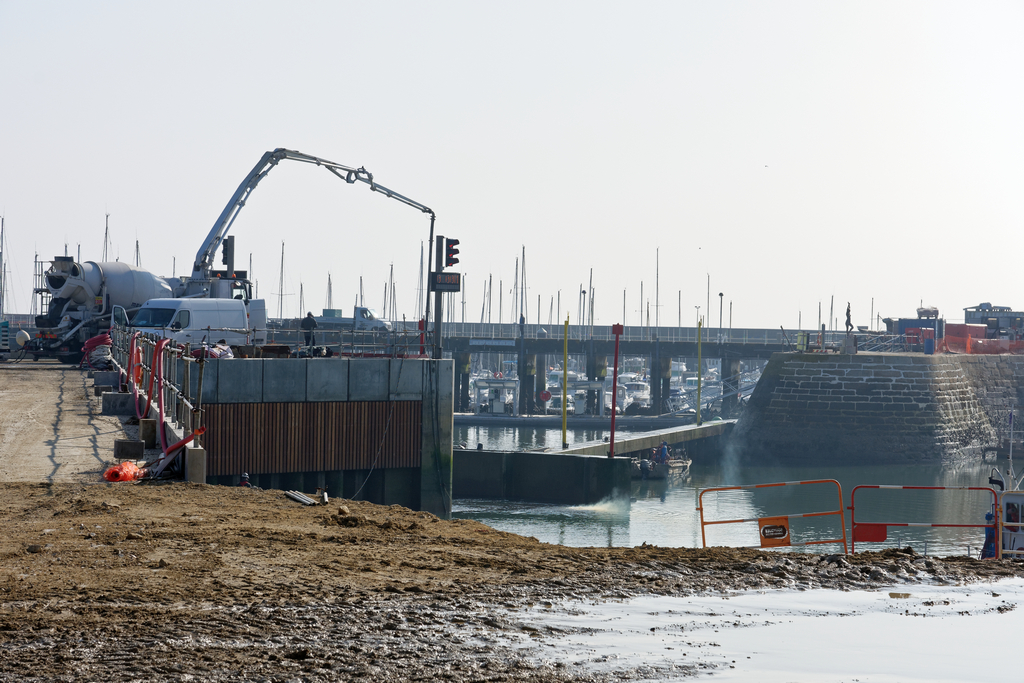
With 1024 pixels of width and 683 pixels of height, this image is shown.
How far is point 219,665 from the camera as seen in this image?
655 cm

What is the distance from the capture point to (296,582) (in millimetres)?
8805

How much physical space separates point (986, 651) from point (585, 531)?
25.6 m

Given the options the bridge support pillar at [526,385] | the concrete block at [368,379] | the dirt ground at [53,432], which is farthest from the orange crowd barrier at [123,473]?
the bridge support pillar at [526,385]

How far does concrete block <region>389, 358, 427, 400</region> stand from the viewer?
2545cm

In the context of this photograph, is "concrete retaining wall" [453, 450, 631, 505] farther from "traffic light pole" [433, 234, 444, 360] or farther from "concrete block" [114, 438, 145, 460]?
"concrete block" [114, 438, 145, 460]

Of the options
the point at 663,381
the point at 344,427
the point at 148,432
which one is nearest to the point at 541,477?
the point at 344,427

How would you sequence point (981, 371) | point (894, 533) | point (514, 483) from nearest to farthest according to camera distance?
1. point (894, 533)
2. point (514, 483)
3. point (981, 371)

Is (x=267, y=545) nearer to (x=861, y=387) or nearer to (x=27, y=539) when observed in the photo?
(x=27, y=539)

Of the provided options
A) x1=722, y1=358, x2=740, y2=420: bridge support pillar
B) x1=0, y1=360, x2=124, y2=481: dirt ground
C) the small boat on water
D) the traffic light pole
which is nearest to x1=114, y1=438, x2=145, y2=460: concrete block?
x1=0, y1=360, x2=124, y2=481: dirt ground

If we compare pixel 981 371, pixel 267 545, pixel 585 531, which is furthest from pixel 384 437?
pixel 981 371

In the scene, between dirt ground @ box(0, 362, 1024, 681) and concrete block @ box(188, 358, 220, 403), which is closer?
dirt ground @ box(0, 362, 1024, 681)

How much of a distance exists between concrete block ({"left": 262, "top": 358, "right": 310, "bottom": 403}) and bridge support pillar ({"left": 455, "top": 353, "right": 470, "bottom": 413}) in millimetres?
58984

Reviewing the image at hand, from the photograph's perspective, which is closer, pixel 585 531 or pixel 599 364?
pixel 585 531

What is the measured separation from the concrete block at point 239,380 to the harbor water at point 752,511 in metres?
11.6
